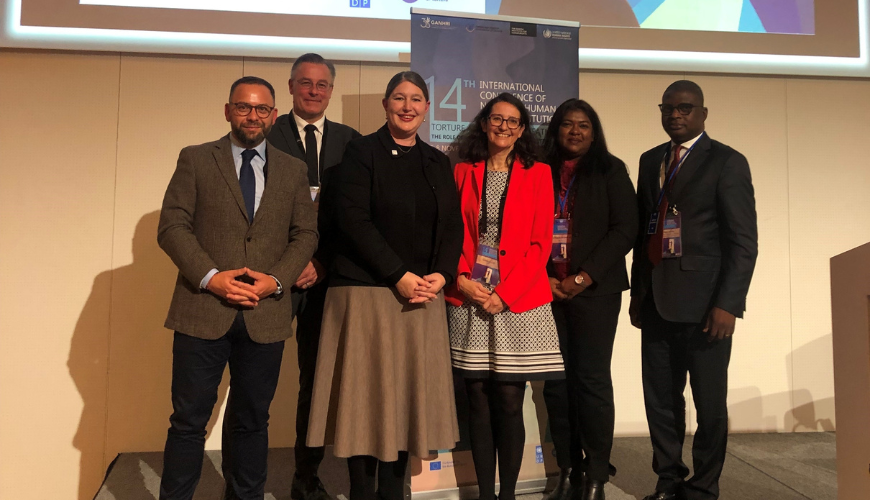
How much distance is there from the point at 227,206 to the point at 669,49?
2950 millimetres

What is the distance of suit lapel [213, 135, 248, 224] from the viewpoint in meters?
2.10

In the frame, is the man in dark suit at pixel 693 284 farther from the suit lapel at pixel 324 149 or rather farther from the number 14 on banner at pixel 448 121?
the suit lapel at pixel 324 149

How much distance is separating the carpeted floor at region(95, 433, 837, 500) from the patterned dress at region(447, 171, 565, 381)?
78 cm

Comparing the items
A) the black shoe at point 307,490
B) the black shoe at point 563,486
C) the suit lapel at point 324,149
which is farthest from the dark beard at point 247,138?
the black shoe at point 563,486

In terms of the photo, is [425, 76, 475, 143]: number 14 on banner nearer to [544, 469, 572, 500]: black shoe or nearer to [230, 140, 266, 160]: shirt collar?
[230, 140, 266, 160]: shirt collar

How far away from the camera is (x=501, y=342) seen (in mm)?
2244

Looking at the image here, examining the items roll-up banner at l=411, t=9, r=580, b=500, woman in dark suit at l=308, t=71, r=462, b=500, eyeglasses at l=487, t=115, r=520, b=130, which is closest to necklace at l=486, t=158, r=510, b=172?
eyeglasses at l=487, t=115, r=520, b=130

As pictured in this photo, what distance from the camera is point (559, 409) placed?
8.43 feet

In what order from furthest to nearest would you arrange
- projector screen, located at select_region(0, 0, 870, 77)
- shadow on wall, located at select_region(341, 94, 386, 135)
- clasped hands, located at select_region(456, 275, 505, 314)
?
1. shadow on wall, located at select_region(341, 94, 386, 135)
2. projector screen, located at select_region(0, 0, 870, 77)
3. clasped hands, located at select_region(456, 275, 505, 314)

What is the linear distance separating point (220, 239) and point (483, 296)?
3.17 feet

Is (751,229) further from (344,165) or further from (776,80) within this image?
(776,80)

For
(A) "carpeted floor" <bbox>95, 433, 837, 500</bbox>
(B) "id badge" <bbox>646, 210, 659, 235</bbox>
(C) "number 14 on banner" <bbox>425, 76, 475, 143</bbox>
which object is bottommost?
(A) "carpeted floor" <bbox>95, 433, 837, 500</bbox>

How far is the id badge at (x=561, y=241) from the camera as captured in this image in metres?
2.53

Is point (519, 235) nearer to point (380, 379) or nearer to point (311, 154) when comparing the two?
point (380, 379)
